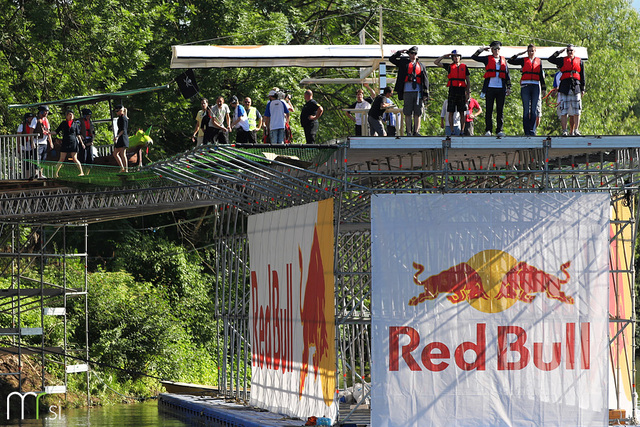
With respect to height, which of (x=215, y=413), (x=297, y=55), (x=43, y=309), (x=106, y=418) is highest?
(x=297, y=55)

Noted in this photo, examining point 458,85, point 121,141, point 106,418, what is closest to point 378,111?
point 458,85

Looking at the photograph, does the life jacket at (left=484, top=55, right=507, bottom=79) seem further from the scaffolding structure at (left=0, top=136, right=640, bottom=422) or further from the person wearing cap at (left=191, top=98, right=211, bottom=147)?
the person wearing cap at (left=191, top=98, right=211, bottom=147)

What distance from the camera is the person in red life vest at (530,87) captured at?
18.6 metres

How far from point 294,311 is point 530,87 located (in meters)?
5.95

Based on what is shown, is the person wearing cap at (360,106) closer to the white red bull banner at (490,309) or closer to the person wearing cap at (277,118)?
the person wearing cap at (277,118)

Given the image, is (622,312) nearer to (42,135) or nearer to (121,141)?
(121,141)

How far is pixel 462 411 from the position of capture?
57.3 ft

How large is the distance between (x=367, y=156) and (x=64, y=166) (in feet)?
22.6

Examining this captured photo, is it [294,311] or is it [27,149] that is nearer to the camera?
[294,311]

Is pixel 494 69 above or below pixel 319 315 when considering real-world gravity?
above

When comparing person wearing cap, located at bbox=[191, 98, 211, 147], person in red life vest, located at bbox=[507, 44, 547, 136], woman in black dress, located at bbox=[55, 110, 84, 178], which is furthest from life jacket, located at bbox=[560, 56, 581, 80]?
woman in black dress, located at bbox=[55, 110, 84, 178]

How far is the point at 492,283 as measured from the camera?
1769 cm

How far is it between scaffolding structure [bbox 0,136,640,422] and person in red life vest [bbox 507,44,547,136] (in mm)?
585

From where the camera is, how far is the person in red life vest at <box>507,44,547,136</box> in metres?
18.6
